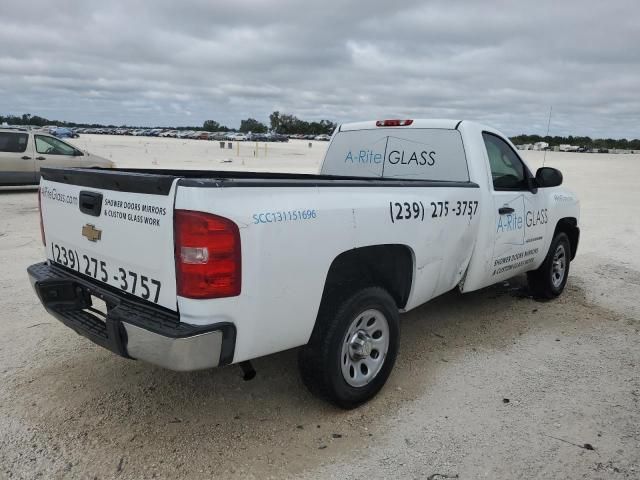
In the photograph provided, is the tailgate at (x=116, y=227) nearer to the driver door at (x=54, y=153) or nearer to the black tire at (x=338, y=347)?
the black tire at (x=338, y=347)

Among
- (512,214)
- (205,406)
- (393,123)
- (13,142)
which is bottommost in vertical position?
(205,406)

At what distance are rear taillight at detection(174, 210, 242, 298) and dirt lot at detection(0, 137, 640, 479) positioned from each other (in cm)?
104

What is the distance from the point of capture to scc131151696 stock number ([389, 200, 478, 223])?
3.36m

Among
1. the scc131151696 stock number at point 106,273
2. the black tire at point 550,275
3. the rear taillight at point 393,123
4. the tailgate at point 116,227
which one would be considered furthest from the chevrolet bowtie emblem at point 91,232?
the black tire at point 550,275

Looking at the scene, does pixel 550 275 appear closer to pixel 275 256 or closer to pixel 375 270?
pixel 375 270

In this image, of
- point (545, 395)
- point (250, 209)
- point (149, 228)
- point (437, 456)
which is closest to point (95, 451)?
point (149, 228)

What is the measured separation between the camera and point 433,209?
3.68 m

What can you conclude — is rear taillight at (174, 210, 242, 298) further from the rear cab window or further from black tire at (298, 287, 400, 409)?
the rear cab window

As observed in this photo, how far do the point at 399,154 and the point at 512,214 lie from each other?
1.15 meters

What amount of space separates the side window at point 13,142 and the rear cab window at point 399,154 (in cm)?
1136

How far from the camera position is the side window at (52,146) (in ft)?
45.9

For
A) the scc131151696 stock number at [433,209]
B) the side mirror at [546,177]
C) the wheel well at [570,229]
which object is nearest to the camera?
the scc131151696 stock number at [433,209]

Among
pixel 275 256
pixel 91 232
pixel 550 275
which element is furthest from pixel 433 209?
pixel 550 275

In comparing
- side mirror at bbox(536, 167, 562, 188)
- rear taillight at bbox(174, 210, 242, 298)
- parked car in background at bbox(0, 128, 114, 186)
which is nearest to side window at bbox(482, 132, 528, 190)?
side mirror at bbox(536, 167, 562, 188)
